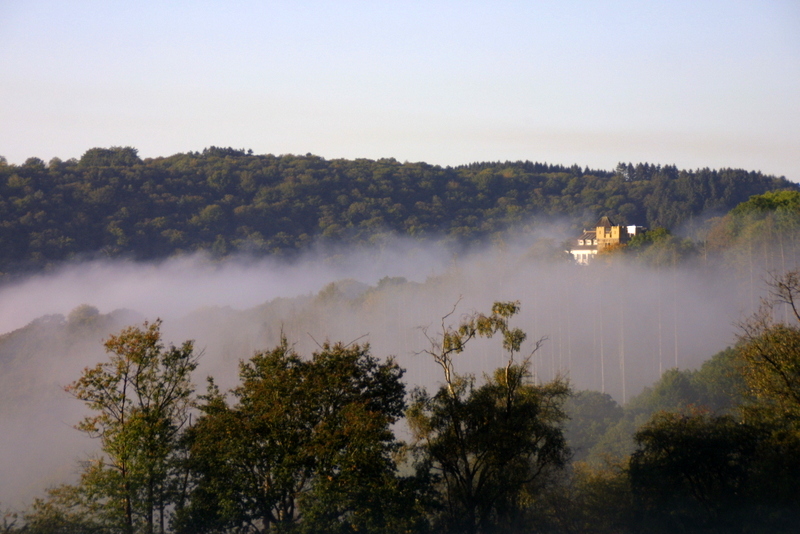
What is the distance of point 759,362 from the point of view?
2123 centimetres

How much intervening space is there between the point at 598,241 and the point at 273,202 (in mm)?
84204

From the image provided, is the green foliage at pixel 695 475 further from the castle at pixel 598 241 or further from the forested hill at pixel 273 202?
the forested hill at pixel 273 202

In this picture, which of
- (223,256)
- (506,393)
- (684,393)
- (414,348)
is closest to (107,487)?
(506,393)

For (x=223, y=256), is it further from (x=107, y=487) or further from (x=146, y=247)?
(x=107, y=487)

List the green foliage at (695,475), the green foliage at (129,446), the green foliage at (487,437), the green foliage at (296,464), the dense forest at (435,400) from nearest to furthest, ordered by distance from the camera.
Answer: the green foliage at (296,464), the green foliage at (129,446), the dense forest at (435,400), the green foliage at (487,437), the green foliage at (695,475)

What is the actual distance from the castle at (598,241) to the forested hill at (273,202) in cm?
4696

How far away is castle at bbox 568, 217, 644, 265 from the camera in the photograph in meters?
101

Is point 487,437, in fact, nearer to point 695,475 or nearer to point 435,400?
point 435,400

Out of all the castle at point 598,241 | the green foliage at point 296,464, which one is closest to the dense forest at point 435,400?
the green foliage at point 296,464

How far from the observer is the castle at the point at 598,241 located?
101m

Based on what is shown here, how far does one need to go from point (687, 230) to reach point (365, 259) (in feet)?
194

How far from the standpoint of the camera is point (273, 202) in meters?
170

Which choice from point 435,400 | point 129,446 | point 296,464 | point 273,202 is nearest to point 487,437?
point 435,400

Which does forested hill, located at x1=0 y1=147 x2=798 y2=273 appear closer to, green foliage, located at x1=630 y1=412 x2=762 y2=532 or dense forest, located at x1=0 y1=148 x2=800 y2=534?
dense forest, located at x1=0 y1=148 x2=800 y2=534
